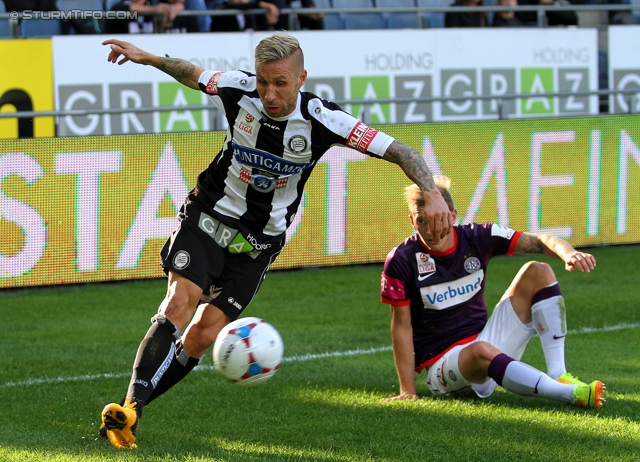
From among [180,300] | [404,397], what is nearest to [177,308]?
[180,300]

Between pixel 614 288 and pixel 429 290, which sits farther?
pixel 614 288

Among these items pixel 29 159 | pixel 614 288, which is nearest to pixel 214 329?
pixel 29 159

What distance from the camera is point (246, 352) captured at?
15.0 ft

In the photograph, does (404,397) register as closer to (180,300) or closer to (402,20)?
(180,300)

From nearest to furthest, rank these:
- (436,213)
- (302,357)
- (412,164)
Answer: (436,213), (412,164), (302,357)

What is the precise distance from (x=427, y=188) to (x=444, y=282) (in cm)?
125

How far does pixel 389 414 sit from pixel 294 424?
52 centimetres

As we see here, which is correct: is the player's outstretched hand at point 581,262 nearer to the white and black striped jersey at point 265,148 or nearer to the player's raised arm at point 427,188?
the player's raised arm at point 427,188

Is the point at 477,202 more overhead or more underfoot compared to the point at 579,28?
more underfoot

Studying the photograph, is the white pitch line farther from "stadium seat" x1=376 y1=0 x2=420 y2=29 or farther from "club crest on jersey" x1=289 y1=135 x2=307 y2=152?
"stadium seat" x1=376 y1=0 x2=420 y2=29

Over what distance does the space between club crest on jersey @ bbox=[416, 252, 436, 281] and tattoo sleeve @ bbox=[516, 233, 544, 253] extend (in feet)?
1.62

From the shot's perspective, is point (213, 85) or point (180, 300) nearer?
point (180, 300)

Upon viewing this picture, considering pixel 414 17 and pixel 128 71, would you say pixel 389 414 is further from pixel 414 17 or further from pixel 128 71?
pixel 414 17

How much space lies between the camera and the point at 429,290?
557 cm
